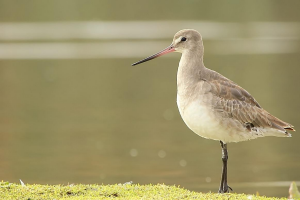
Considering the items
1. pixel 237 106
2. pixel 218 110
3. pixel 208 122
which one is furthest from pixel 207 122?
pixel 237 106

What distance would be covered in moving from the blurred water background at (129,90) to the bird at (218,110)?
7.25 feet

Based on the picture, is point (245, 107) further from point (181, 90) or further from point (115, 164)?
point (115, 164)

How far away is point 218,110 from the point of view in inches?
357

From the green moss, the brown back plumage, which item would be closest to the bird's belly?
the brown back plumage

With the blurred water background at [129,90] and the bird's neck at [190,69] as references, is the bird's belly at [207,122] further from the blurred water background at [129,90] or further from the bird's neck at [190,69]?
the blurred water background at [129,90]

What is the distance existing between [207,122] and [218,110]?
0.72 ft

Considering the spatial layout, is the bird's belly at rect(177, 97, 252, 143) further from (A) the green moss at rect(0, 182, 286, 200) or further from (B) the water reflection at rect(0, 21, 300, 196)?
(B) the water reflection at rect(0, 21, 300, 196)

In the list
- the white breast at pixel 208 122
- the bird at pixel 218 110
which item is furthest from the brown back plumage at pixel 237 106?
the white breast at pixel 208 122

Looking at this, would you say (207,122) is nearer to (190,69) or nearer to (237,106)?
(237,106)

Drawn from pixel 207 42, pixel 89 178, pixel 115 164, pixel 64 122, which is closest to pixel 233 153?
pixel 115 164

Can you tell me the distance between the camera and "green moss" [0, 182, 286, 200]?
8.31 m

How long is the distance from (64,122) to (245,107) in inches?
351

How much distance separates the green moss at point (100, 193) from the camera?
327 inches

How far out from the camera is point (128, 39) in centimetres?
3381
